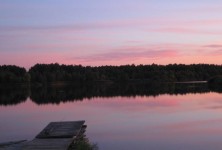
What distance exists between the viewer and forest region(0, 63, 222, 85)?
96.5m

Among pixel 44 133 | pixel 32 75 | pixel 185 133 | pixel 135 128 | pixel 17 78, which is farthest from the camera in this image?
pixel 32 75

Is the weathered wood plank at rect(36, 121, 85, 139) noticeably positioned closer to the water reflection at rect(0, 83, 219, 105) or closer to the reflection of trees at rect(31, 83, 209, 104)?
the water reflection at rect(0, 83, 219, 105)

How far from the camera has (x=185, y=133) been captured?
680 inches

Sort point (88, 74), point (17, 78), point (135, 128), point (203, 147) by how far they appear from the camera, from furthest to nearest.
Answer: point (88, 74), point (17, 78), point (135, 128), point (203, 147)

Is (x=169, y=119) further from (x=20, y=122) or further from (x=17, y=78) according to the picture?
(x=17, y=78)

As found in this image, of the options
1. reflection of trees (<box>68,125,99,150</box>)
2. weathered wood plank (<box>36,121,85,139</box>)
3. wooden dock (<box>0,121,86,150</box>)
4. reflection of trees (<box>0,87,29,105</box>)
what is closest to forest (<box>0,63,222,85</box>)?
reflection of trees (<box>0,87,29,105</box>)

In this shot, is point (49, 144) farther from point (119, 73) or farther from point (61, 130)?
point (119, 73)

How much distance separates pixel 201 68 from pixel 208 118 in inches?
3358

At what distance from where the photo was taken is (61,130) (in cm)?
1639

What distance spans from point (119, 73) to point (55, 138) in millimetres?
91875

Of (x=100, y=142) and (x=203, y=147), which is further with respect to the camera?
(x=100, y=142)

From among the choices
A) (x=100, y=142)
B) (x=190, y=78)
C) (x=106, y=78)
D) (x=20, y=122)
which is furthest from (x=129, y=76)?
(x=100, y=142)

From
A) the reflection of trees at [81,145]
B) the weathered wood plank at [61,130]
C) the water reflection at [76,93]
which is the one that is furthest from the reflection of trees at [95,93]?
the reflection of trees at [81,145]

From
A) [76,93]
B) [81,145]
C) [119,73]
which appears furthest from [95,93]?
[119,73]
